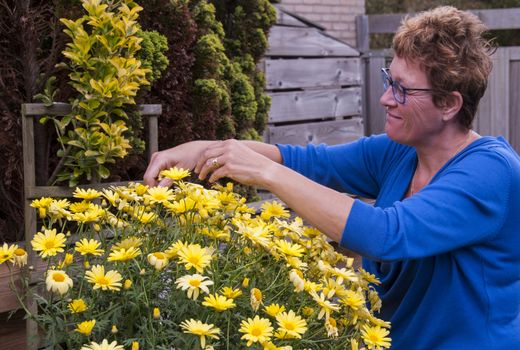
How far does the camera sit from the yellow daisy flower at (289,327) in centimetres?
144

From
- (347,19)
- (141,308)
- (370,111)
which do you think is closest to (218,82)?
(141,308)

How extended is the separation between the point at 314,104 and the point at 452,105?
435 centimetres

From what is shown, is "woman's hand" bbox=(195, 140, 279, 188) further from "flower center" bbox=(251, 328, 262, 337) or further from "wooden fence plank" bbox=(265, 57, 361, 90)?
"wooden fence plank" bbox=(265, 57, 361, 90)

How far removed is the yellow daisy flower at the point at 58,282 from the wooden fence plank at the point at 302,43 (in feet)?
15.5

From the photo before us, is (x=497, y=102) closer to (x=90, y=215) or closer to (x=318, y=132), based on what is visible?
(x=318, y=132)

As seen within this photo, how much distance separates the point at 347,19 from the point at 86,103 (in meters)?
7.09

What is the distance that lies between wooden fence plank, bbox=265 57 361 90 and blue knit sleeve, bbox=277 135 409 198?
11.1ft

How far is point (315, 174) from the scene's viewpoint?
2586mm

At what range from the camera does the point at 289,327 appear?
1461mm

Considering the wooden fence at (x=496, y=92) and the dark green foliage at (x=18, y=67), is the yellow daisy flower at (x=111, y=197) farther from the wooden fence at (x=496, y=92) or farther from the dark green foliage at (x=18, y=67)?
the wooden fence at (x=496, y=92)

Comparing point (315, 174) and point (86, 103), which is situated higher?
point (86, 103)

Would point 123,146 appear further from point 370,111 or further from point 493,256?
point 370,111

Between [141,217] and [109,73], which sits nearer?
[141,217]

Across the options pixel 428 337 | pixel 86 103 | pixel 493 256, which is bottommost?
pixel 428 337
